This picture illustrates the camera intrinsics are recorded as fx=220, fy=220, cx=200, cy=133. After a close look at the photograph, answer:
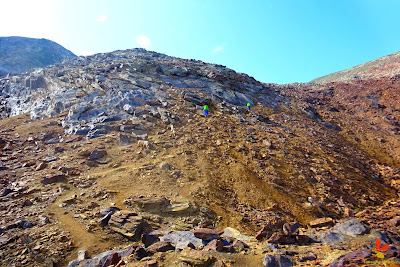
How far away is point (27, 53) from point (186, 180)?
71.2 metres

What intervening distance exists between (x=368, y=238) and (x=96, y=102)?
20.3 m

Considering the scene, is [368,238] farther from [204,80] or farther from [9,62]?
[9,62]

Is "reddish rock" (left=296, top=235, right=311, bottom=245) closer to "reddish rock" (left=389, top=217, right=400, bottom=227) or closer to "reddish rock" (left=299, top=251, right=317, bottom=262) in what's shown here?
"reddish rock" (left=299, top=251, right=317, bottom=262)

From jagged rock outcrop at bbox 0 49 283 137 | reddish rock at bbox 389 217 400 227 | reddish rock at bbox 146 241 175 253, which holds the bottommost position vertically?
reddish rock at bbox 146 241 175 253

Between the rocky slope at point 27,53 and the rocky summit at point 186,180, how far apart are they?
38071mm

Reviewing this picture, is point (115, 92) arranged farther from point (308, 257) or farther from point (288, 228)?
point (308, 257)

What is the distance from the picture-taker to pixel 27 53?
195 feet

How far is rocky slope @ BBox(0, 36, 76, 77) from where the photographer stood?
53.8 m

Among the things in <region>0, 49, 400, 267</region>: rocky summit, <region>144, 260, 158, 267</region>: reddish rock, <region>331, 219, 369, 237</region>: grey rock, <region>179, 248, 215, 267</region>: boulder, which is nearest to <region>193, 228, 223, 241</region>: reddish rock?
<region>0, 49, 400, 267</region>: rocky summit

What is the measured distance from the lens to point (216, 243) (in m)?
5.72

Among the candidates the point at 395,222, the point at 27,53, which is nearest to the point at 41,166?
the point at 395,222

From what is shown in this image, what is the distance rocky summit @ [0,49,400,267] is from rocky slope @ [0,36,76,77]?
3807 cm

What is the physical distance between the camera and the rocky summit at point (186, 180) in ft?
20.2

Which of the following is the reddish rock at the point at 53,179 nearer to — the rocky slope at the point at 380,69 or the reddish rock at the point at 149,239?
the reddish rock at the point at 149,239
